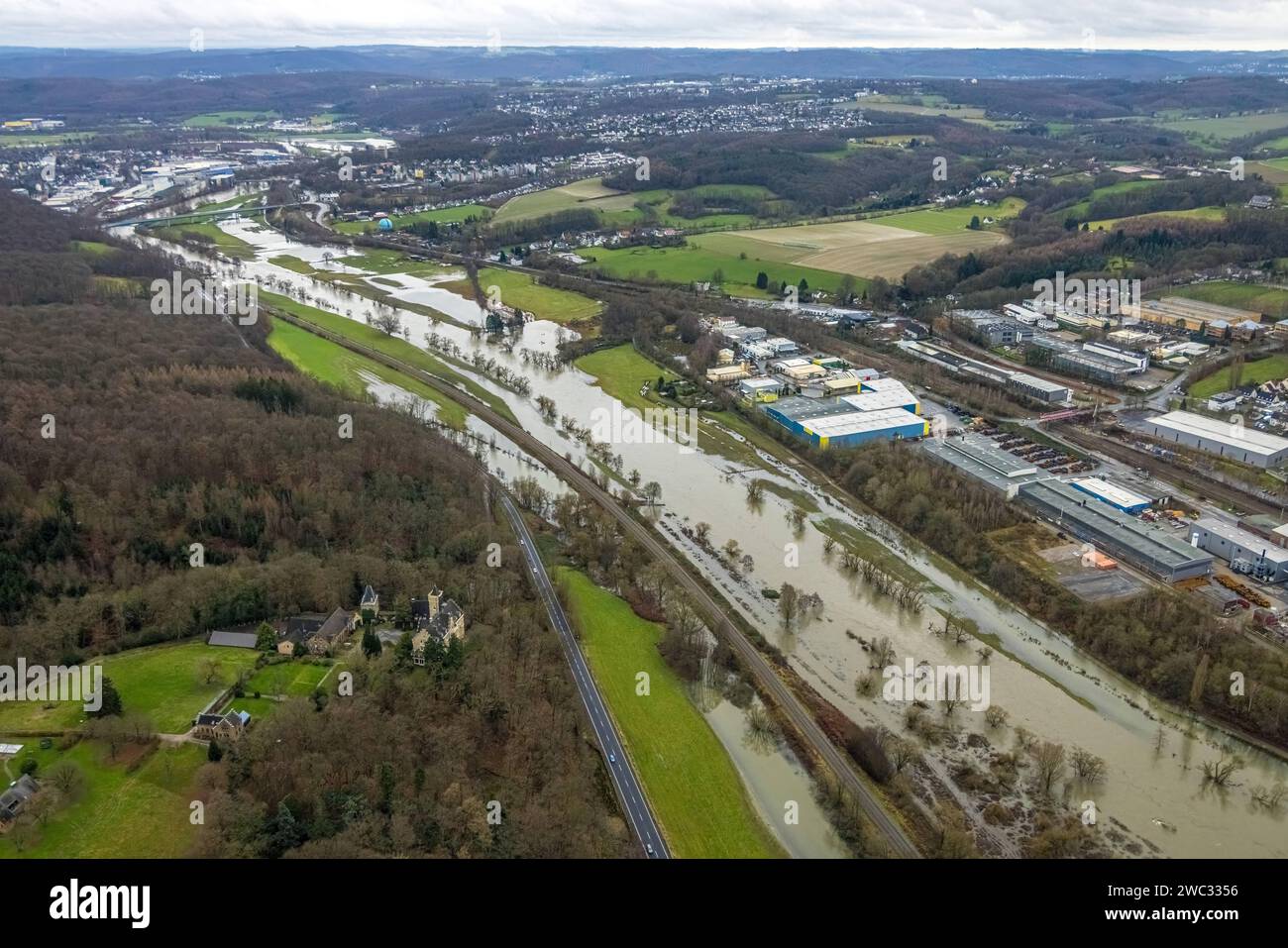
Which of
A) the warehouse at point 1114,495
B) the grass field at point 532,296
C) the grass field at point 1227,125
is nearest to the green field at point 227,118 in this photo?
the grass field at point 532,296

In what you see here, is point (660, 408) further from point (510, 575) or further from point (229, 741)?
point (229, 741)

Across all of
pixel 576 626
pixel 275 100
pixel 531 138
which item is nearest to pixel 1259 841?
pixel 576 626

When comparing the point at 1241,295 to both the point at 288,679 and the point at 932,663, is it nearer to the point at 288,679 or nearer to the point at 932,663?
the point at 932,663

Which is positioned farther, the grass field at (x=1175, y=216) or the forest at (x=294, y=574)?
the grass field at (x=1175, y=216)

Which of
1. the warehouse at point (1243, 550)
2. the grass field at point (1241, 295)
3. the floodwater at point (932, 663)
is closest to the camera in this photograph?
the floodwater at point (932, 663)

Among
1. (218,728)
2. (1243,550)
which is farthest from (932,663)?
(218,728)

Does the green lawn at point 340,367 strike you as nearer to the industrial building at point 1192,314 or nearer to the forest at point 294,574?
the forest at point 294,574

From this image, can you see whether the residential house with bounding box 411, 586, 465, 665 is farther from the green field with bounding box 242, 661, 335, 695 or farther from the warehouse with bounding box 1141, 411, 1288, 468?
the warehouse with bounding box 1141, 411, 1288, 468
